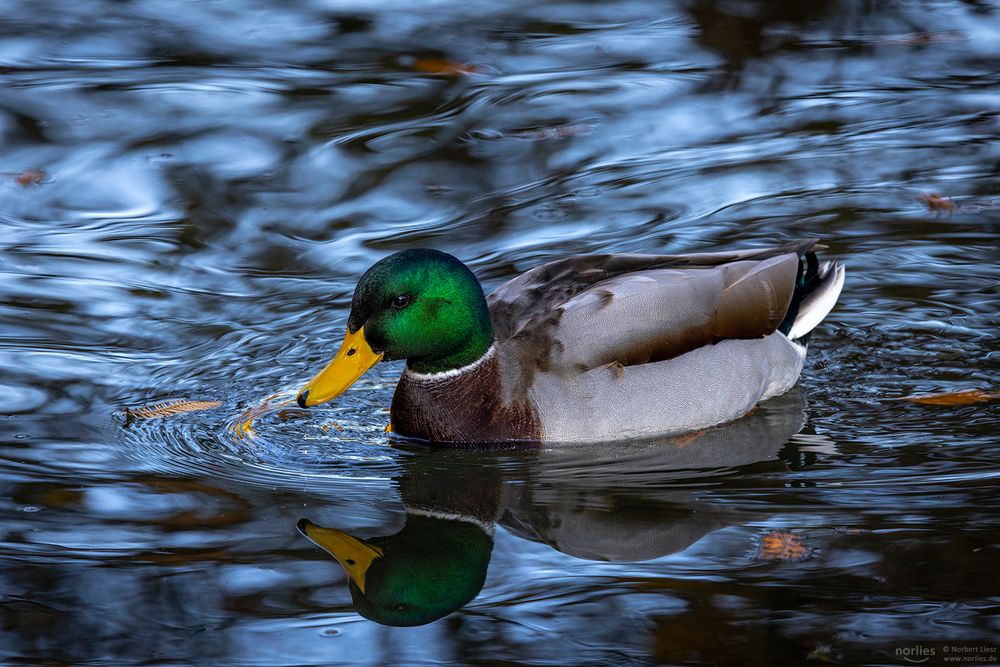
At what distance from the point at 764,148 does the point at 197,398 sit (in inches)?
168

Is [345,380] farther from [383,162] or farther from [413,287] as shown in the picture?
[383,162]

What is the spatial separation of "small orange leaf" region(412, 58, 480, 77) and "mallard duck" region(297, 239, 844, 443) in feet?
14.3

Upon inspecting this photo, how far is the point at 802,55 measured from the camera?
1098 centimetres

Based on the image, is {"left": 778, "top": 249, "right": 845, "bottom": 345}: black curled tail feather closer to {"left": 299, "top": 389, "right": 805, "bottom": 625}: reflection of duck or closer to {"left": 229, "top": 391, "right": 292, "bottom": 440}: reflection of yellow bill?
{"left": 299, "top": 389, "right": 805, "bottom": 625}: reflection of duck

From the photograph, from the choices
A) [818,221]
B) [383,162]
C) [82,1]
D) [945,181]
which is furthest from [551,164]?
[82,1]

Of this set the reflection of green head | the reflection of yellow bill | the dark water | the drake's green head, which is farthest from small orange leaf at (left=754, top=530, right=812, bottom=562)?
the reflection of yellow bill

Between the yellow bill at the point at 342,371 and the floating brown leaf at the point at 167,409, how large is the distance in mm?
753

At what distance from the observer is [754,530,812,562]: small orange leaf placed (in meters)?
5.01

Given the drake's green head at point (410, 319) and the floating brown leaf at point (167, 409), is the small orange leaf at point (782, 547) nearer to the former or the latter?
the drake's green head at point (410, 319)

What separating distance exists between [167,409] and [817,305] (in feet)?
10.1

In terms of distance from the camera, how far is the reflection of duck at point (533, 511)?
5059 millimetres

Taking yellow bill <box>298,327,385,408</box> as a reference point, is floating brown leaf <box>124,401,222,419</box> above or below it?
below

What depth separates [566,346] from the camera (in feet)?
20.5

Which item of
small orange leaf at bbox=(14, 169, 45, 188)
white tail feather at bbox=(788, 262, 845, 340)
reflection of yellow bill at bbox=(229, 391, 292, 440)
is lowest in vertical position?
reflection of yellow bill at bbox=(229, 391, 292, 440)
